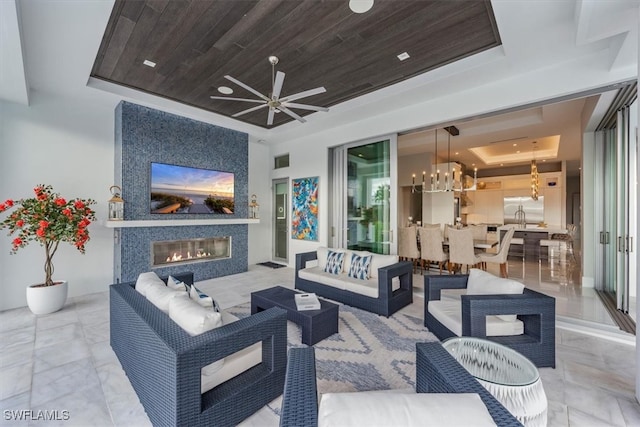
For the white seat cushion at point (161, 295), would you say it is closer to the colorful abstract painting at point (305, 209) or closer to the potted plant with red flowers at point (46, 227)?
the potted plant with red flowers at point (46, 227)

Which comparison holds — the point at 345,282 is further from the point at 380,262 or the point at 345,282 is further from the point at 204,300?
the point at 204,300

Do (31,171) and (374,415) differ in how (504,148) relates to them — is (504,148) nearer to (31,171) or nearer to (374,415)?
(374,415)

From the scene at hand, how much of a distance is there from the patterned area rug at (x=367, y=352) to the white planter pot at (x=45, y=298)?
7.94 ft

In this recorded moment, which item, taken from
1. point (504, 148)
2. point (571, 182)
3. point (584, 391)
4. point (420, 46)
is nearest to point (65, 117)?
point (420, 46)

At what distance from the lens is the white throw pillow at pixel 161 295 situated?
2.03 metres

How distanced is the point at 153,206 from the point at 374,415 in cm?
519

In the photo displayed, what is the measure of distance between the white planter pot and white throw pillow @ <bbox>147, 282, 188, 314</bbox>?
2.53 m

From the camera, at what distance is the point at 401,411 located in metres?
0.82

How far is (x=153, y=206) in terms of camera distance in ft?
16.0

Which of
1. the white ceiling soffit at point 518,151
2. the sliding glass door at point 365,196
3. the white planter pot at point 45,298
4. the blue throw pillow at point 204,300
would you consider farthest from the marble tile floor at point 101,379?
the white ceiling soffit at point 518,151

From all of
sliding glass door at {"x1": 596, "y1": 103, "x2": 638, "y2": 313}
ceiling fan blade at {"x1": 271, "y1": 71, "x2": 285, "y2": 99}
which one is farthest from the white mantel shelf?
sliding glass door at {"x1": 596, "y1": 103, "x2": 638, "y2": 313}

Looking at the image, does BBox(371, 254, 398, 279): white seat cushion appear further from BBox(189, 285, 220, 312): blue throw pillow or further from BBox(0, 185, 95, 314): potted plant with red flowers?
BBox(0, 185, 95, 314): potted plant with red flowers

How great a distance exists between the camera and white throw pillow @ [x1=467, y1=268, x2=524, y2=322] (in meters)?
2.46

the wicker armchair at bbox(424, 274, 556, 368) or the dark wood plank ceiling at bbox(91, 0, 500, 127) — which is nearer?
the wicker armchair at bbox(424, 274, 556, 368)
